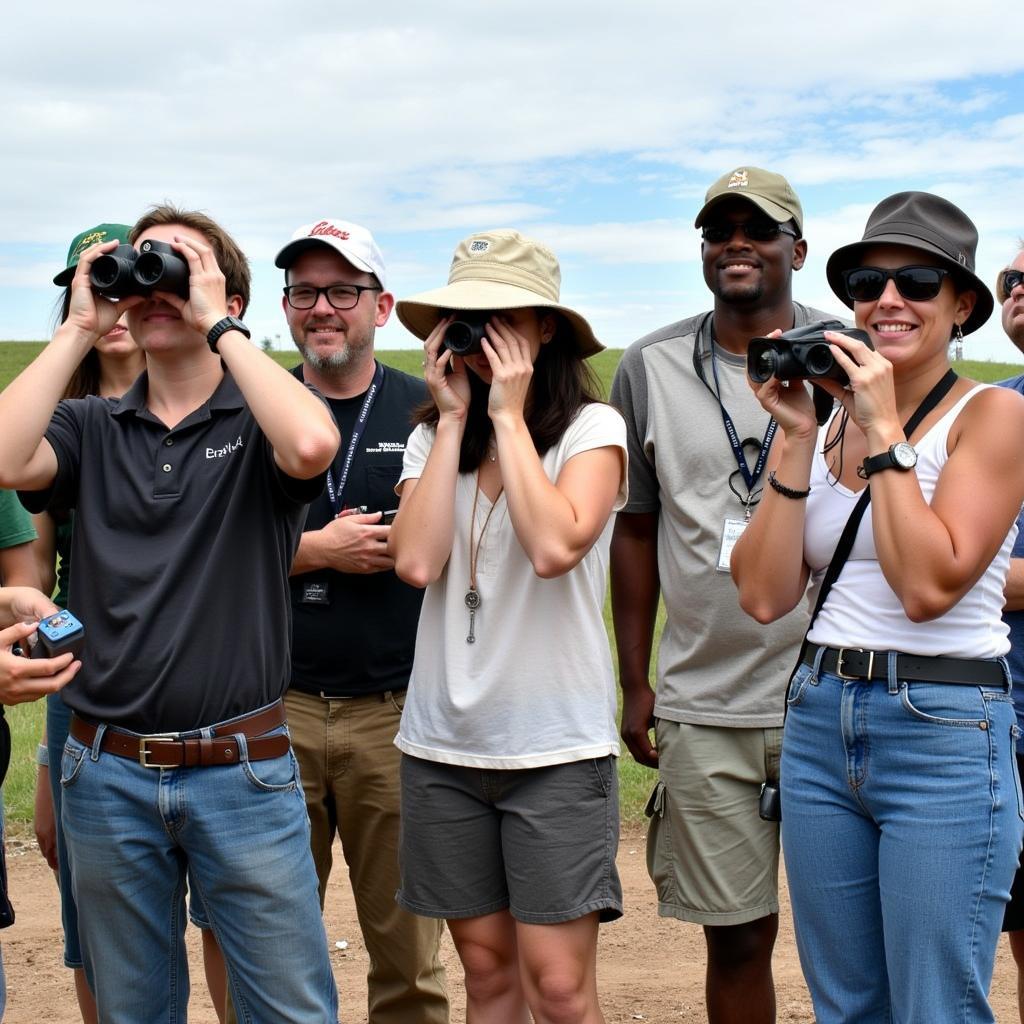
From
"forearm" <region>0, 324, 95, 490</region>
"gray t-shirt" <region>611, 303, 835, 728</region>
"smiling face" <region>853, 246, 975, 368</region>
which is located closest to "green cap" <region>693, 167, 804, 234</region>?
"gray t-shirt" <region>611, 303, 835, 728</region>

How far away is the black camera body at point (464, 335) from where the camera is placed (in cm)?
353

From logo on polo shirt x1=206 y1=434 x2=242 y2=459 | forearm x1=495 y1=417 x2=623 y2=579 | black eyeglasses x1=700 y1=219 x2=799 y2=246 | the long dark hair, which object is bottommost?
forearm x1=495 y1=417 x2=623 y2=579

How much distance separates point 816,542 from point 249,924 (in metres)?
1.61

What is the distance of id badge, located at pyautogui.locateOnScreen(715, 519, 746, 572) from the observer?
3.90 metres

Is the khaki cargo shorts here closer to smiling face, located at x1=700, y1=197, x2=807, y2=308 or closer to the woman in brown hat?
the woman in brown hat

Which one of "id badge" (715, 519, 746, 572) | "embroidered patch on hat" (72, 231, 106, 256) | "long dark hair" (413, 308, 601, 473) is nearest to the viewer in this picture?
"long dark hair" (413, 308, 601, 473)

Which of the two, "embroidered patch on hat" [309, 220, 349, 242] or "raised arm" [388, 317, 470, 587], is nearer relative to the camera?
"raised arm" [388, 317, 470, 587]

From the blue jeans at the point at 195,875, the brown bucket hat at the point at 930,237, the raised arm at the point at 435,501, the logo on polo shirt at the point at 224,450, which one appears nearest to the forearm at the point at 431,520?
the raised arm at the point at 435,501

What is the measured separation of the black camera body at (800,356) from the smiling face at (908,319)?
7 centimetres

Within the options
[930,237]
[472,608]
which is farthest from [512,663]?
[930,237]

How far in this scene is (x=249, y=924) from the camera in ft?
10.3

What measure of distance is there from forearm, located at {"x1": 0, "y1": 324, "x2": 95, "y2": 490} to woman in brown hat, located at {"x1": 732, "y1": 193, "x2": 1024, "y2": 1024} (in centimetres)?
171

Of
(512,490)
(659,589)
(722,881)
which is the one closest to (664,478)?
(659,589)

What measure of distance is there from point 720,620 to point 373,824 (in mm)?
1291
